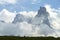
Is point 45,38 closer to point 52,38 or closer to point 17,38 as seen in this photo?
point 52,38

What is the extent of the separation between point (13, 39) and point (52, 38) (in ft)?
57.7

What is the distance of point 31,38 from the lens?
92750 mm

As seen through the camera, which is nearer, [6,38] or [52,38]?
[6,38]

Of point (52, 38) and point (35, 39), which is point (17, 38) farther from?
point (52, 38)

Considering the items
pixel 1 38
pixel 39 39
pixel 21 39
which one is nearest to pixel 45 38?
pixel 39 39

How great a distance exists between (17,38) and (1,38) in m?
6.42

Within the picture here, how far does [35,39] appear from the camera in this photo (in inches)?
3588

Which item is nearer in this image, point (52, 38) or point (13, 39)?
point (13, 39)

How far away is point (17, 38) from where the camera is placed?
91438 mm

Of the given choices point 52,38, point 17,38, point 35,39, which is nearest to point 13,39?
point 17,38

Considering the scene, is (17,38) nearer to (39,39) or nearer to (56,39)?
(39,39)

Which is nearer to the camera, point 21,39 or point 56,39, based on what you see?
point 21,39

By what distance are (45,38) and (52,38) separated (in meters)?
3.67

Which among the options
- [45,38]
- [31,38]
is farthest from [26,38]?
[45,38]
